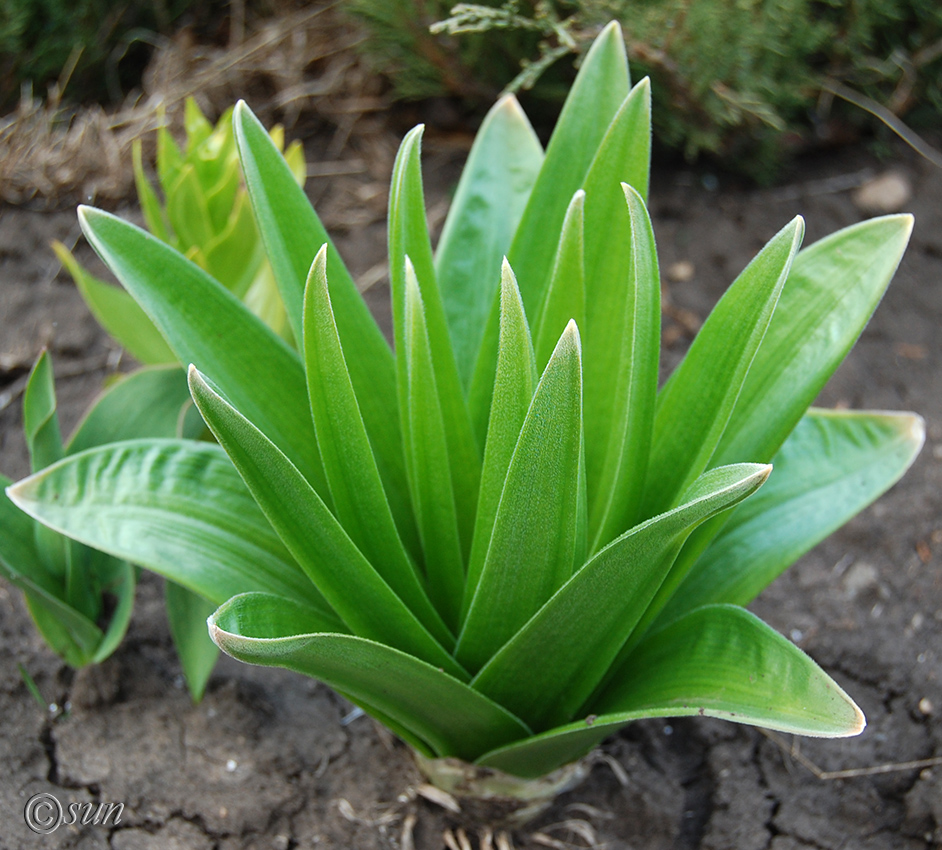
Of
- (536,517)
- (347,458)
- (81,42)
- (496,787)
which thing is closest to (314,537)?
(347,458)

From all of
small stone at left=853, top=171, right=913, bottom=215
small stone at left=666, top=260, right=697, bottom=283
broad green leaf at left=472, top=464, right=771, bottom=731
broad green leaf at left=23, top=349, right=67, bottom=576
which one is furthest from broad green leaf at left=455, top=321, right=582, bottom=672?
small stone at left=853, top=171, right=913, bottom=215

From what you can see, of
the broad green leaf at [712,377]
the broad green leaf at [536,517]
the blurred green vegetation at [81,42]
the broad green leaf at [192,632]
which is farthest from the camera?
the blurred green vegetation at [81,42]

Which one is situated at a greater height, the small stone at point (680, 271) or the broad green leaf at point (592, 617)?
the broad green leaf at point (592, 617)

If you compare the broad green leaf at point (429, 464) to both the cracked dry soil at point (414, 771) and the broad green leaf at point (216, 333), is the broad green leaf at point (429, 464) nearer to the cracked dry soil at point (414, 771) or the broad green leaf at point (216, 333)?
the broad green leaf at point (216, 333)

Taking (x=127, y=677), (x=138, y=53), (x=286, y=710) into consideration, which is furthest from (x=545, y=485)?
(x=138, y=53)

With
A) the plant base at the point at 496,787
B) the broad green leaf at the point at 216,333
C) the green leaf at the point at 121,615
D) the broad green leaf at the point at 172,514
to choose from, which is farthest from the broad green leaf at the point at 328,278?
the green leaf at the point at 121,615

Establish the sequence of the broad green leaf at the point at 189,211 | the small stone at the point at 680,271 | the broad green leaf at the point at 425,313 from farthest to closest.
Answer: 1. the small stone at the point at 680,271
2. the broad green leaf at the point at 189,211
3. the broad green leaf at the point at 425,313

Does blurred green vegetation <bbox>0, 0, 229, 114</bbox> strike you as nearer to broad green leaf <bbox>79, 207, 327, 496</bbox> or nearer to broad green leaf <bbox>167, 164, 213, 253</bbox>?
broad green leaf <bbox>167, 164, 213, 253</bbox>
